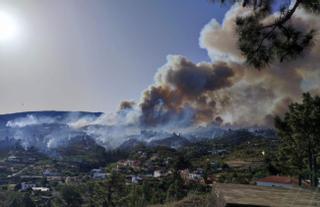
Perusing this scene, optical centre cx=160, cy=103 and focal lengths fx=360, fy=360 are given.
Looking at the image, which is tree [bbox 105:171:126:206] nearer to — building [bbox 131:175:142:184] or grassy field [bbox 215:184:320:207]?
building [bbox 131:175:142:184]

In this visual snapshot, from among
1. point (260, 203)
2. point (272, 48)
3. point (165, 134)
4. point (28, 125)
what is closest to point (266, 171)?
point (272, 48)

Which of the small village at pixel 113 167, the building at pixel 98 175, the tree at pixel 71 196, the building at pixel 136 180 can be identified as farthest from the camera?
the building at pixel 98 175

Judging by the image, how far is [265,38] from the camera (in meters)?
4.91

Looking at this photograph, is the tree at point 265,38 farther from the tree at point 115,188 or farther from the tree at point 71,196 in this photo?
the tree at point 71,196

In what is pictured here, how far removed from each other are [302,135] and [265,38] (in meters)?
12.5

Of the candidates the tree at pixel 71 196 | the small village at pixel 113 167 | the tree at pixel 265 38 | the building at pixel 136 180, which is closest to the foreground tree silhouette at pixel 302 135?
the tree at pixel 265 38

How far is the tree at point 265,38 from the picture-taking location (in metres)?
4.79

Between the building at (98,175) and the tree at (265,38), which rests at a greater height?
the tree at (265,38)

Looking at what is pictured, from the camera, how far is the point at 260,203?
2.61m

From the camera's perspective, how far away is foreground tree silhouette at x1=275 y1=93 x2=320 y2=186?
15.2 metres

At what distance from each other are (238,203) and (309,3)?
2678 mm

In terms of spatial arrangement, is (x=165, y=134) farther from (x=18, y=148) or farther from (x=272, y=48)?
(x=272, y=48)

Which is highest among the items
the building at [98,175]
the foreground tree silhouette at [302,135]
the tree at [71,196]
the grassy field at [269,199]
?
the foreground tree silhouette at [302,135]

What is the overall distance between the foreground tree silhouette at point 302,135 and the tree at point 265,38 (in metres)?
9.88
